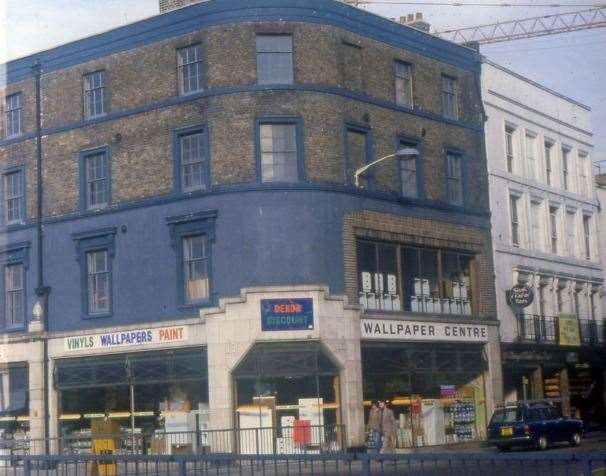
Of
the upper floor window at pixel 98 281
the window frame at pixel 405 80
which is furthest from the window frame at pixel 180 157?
the window frame at pixel 405 80

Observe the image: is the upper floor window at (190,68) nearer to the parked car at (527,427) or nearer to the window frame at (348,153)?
the window frame at (348,153)

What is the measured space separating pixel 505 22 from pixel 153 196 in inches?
1305

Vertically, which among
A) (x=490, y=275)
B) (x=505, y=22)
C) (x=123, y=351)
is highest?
(x=505, y=22)

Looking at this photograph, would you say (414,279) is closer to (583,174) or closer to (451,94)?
(451,94)

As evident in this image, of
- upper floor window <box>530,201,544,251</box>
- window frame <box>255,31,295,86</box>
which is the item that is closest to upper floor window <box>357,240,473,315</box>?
window frame <box>255,31,295,86</box>

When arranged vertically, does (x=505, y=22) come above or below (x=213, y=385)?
above

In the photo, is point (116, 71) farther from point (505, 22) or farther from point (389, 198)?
point (505, 22)

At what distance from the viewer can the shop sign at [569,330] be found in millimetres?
51438

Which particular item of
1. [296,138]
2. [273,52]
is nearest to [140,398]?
[296,138]

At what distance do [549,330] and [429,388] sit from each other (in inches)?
414

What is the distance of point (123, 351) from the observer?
130ft

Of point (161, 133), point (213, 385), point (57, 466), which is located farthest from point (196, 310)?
point (57, 466)

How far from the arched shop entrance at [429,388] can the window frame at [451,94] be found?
9.22 metres

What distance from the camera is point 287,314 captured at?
36.8m
